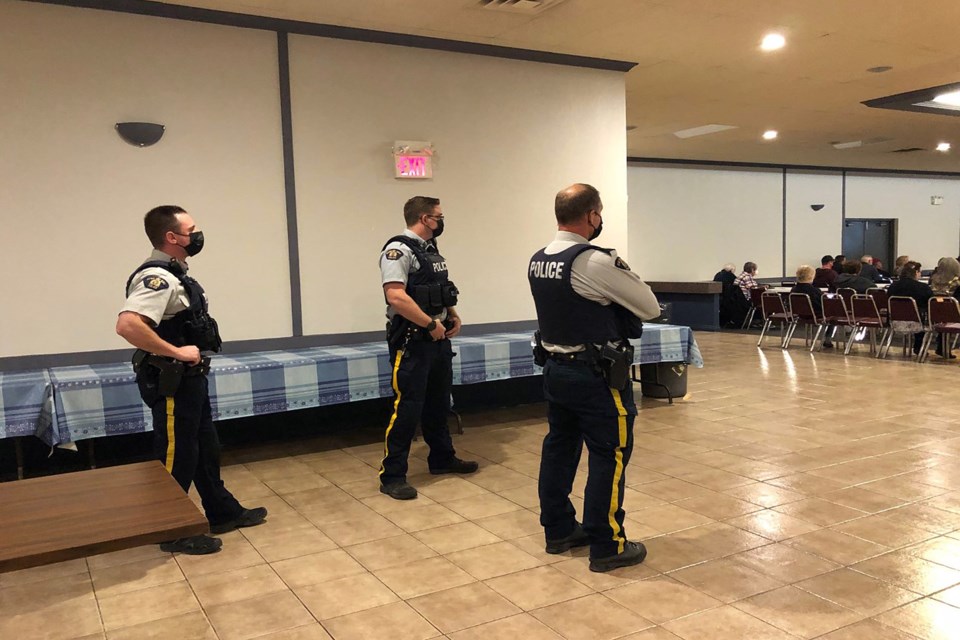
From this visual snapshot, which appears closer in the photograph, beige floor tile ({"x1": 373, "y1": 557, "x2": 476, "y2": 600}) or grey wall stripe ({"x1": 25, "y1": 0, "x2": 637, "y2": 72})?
beige floor tile ({"x1": 373, "y1": 557, "x2": 476, "y2": 600})

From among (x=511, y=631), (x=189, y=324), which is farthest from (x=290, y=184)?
(x=511, y=631)

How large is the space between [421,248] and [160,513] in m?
2.56

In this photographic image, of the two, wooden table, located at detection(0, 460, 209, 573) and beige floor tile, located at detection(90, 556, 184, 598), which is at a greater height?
wooden table, located at detection(0, 460, 209, 573)

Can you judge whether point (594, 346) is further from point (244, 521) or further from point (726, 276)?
point (726, 276)

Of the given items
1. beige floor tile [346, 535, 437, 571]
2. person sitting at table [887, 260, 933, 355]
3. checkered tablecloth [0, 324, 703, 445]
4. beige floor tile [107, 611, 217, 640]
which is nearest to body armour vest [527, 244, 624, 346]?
beige floor tile [346, 535, 437, 571]

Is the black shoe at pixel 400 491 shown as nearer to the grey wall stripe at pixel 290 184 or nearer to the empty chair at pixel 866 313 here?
the grey wall stripe at pixel 290 184

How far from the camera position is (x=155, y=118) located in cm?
475

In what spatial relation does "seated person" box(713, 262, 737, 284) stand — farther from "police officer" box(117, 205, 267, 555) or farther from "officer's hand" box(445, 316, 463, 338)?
"police officer" box(117, 205, 267, 555)

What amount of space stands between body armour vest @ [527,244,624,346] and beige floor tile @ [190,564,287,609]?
4.73 ft

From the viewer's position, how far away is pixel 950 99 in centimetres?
850

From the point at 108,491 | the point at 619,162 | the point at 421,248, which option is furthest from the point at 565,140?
the point at 108,491

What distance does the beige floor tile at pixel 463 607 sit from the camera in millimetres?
2584

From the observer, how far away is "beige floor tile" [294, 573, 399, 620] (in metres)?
2.71

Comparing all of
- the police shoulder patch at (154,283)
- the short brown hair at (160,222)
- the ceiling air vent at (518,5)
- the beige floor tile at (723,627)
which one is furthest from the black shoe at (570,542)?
the ceiling air vent at (518,5)
